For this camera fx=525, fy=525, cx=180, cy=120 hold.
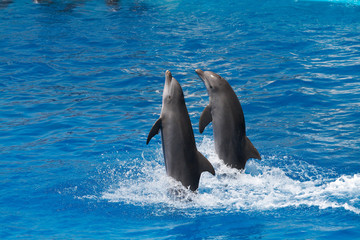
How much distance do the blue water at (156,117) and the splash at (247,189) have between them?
0.03 m

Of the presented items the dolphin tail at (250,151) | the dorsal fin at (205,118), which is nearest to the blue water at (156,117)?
the dolphin tail at (250,151)

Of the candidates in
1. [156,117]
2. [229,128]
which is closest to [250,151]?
[229,128]

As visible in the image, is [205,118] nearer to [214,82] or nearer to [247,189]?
[214,82]

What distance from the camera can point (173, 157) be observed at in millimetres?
6977

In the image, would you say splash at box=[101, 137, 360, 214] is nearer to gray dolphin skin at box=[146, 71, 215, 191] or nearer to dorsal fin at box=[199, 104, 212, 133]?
gray dolphin skin at box=[146, 71, 215, 191]

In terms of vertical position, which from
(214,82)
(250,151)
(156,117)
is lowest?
(156,117)

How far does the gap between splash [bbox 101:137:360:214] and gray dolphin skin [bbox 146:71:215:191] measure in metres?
0.17

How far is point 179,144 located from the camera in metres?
6.90

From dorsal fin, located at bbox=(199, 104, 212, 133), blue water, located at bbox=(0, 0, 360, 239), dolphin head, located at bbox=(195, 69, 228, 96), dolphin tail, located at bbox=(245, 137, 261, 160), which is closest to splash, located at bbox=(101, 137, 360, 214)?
blue water, located at bbox=(0, 0, 360, 239)

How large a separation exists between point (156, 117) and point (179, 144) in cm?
379

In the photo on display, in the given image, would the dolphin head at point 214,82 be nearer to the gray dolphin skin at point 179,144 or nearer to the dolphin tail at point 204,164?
the gray dolphin skin at point 179,144

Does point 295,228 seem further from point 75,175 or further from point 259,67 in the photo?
point 259,67

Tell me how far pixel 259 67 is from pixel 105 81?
13.2 feet

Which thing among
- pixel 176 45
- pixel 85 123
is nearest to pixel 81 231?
pixel 85 123
